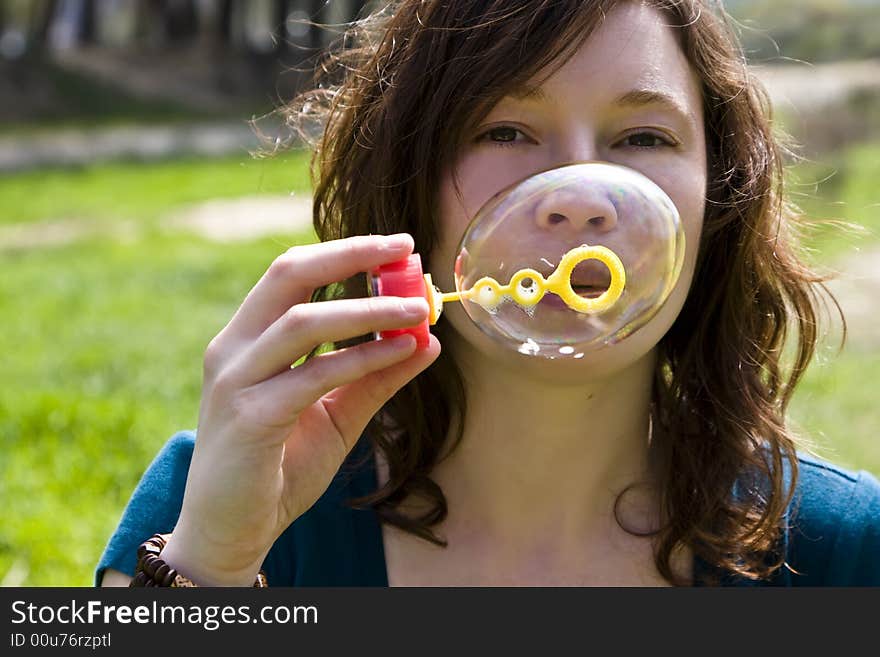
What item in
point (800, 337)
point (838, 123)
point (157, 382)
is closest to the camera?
point (800, 337)

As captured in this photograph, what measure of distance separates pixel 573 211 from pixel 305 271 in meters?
0.39

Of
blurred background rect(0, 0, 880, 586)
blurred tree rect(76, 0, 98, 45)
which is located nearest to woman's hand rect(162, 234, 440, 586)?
blurred background rect(0, 0, 880, 586)

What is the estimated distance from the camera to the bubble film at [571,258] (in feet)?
5.66

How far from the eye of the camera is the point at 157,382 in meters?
4.95

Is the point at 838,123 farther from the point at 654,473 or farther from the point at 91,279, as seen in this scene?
the point at 654,473

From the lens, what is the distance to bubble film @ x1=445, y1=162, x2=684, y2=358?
1.73 m

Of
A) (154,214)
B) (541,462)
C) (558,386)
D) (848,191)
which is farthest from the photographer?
(848,191)

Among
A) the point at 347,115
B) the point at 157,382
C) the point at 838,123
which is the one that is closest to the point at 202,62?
the point at 838,123

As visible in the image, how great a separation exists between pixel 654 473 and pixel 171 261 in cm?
615

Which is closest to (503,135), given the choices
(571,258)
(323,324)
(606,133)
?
(606,133)

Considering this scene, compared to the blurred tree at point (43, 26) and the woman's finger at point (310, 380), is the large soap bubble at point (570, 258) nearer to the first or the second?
the woman's finger at point (310, 380)

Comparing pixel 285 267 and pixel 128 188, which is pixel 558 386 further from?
pixel 128 188

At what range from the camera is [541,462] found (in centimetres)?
218

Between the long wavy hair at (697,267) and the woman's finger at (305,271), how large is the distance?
400 millimetres
